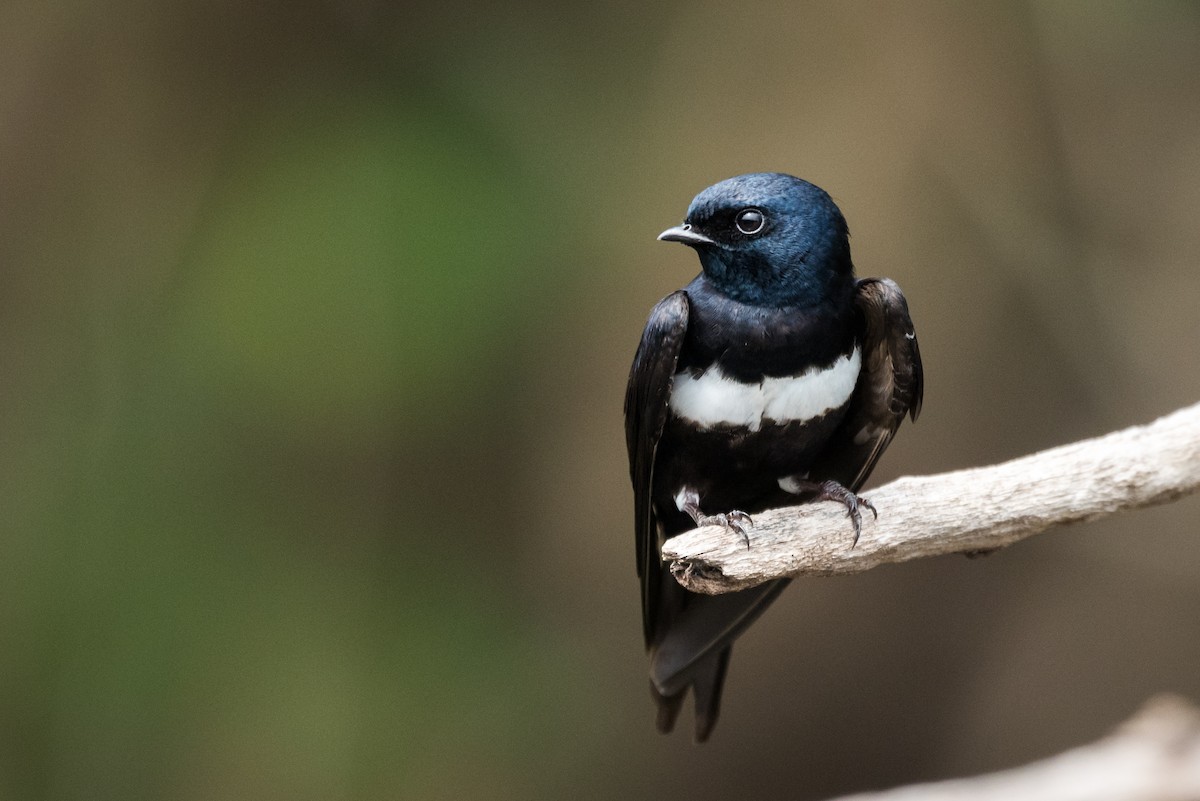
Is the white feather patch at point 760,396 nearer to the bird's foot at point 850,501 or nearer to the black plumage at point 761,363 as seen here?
the black plumage at point 761,363

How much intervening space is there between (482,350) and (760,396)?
6.57 feet

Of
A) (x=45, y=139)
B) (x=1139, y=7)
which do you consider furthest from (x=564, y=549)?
(x=1139, y=7)

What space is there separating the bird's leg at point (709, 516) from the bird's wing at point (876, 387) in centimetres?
29

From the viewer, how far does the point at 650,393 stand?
91.2 inches

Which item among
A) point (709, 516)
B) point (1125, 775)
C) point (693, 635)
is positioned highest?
point (709, 516)

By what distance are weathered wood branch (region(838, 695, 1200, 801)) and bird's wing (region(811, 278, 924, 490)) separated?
0.66 meters

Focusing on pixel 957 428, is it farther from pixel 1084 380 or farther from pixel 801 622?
pixel 801 622

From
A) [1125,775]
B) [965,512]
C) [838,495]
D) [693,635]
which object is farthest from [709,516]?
[1125,775]

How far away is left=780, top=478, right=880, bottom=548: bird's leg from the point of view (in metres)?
2.16

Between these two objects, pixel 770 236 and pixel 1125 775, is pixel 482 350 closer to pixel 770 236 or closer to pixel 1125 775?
pixel 770 236

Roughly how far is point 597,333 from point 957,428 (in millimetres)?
1231

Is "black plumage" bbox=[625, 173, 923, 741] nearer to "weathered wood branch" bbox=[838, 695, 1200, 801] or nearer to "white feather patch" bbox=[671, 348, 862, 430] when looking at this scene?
"white feather patch" bbox=[671, 348, 862, 430]

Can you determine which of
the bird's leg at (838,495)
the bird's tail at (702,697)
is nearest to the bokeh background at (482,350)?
the bird's tail at (702,697)

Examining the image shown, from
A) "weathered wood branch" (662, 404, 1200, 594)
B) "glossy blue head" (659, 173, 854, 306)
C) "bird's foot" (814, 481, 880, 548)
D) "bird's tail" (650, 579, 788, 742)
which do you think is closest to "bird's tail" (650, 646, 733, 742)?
"bird's tail" (650, 579, 788, 742)
